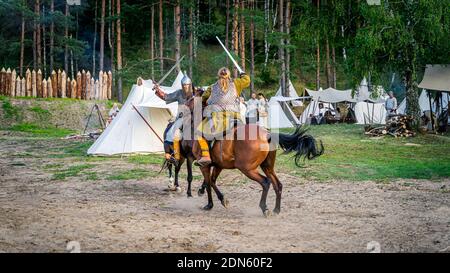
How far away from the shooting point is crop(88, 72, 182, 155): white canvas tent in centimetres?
1478

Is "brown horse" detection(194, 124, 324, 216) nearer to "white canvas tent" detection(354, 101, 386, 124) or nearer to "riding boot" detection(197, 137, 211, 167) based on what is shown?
"riding boot" detection(197, 137, 211, 167)

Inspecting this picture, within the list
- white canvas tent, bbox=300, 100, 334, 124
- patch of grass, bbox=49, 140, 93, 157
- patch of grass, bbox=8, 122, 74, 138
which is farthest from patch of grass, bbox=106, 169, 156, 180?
white canvas tent, bbox=300, 100, 334, 124

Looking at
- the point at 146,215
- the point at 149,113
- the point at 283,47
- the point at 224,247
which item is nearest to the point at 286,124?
the point at 283,47

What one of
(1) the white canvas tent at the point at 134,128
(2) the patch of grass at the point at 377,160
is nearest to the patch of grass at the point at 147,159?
Answer: (1) the white canvas tent at the point at 134,128

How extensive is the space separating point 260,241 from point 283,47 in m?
21.4

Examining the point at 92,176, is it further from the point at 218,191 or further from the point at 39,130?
the point at 39,130

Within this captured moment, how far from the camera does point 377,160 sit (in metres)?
13.2

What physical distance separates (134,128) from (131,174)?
146 inches

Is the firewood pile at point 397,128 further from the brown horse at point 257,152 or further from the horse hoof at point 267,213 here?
the horse hoof at point 267,213

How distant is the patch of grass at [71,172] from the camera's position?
11.2 m

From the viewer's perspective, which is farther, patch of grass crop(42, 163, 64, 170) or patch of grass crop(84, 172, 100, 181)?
patch of grass crop(42, 163, 64, 170)

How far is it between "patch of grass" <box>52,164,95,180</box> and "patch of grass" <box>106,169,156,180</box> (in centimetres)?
92
